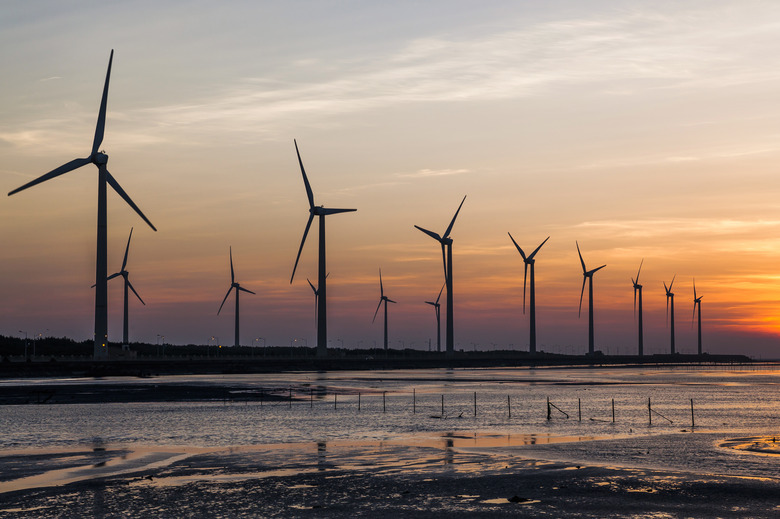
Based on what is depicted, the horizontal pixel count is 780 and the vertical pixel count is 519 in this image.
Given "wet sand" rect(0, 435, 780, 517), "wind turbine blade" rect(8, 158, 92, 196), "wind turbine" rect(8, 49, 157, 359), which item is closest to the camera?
"wet sand" rect(0, 435, 780, 517)

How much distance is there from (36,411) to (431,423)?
32659mm

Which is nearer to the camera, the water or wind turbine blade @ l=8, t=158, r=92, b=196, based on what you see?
the water

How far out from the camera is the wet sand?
2739cm

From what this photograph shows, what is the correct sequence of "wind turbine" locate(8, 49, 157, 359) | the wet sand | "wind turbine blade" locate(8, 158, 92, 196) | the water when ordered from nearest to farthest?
the wet sand
the water
"wind turbine blade" locate(8, 158, 92, 196)
"wind turbine" locate(8, 49, 157, 359)

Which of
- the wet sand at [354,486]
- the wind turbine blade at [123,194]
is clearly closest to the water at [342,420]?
the wet sand at [354,486]

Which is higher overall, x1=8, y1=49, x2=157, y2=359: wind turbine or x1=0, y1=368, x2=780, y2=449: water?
x1=8, y1=49, x2=157, y2=359: wind turbine

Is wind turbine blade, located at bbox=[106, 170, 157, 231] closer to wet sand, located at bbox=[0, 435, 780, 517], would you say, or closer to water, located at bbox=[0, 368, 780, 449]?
water, located at bbox=[0, 368, 780, 449]

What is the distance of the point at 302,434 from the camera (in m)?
51.2

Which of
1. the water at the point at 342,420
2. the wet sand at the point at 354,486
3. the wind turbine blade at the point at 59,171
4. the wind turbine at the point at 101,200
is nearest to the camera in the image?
the wet sand at the point at 354,486

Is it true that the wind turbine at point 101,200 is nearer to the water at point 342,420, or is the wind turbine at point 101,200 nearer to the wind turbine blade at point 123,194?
the wind turbine blade at point 123,194

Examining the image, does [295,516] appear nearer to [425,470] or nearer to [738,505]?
[425,470]

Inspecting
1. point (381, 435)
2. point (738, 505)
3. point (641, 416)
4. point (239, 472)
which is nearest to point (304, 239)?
point (641, 416)

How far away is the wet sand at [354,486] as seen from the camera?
2739 cm

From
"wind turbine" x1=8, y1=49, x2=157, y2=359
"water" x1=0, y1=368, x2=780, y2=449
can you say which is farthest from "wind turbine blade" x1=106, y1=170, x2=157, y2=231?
"water" x1=0, y1=368, x2=780, y2=449
